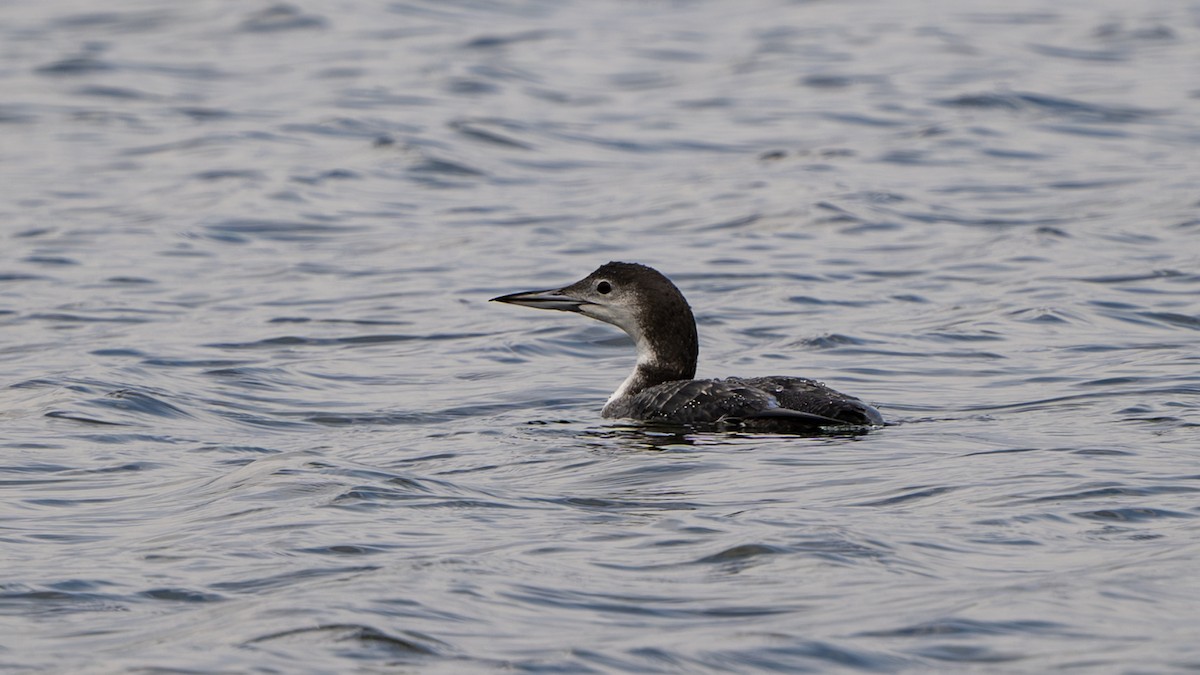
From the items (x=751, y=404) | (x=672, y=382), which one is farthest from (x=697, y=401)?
(x=672, y=382)

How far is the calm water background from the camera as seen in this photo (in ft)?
20.4

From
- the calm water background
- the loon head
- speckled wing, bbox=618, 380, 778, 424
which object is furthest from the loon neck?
the calm water background

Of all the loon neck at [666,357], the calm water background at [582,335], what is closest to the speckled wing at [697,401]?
the calm water background at [582,335]

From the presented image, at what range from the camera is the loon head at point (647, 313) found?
9969mm

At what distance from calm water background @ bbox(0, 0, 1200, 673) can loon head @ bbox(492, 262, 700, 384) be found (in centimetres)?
51

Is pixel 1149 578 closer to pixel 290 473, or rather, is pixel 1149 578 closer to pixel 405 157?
pixel 290 473

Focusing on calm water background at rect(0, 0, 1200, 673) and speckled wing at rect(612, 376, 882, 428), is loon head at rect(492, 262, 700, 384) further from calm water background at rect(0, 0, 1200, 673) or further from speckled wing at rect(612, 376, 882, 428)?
calm water background at rect(0, 0, 1200, 673)

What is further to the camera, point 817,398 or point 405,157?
point 405,157

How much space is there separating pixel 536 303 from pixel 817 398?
200 centimetres

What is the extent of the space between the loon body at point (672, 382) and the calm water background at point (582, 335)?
15 centimetres

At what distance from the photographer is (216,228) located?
50.6 ft

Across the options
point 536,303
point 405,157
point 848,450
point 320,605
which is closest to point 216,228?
point 405,157

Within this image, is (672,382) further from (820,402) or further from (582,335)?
(582,335)

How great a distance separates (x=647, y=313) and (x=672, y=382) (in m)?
0.45
